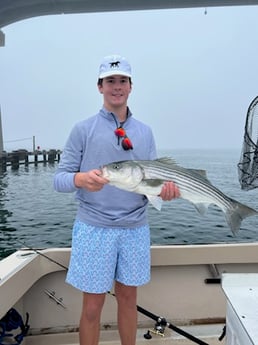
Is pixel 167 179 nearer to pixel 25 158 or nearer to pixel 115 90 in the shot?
pixel 115 90

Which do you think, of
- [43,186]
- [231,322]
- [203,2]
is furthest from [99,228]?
[43,186]

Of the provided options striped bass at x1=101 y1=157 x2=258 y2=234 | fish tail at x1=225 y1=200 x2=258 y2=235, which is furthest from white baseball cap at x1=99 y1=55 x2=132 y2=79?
fish tail at x1=225 y1=200 x2=258 y2=235

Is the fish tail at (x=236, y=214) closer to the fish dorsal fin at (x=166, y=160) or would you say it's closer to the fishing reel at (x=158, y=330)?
the fish dorsal fin at (x=166, y=160)

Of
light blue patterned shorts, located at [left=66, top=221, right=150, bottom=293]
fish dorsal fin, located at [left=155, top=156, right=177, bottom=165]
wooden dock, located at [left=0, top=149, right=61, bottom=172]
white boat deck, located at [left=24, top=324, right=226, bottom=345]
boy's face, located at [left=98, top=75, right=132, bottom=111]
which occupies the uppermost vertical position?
boy's face, located at [left=98, top=75, right=132, bottom=111]

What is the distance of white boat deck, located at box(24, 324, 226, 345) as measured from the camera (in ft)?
9.55

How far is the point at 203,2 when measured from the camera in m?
11.6

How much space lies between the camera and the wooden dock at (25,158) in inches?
1380

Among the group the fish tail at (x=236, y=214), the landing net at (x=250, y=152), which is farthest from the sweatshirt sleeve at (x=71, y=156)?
the landing net at (x=250, y=152)

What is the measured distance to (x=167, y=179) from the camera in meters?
2.11

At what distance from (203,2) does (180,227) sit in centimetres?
751

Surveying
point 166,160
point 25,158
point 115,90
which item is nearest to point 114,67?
point 115,90

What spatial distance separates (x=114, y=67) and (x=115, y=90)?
0.13 metres

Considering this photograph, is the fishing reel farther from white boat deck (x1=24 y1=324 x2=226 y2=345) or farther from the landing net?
the landing net

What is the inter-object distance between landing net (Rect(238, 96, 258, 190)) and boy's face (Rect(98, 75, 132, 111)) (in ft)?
5.67
